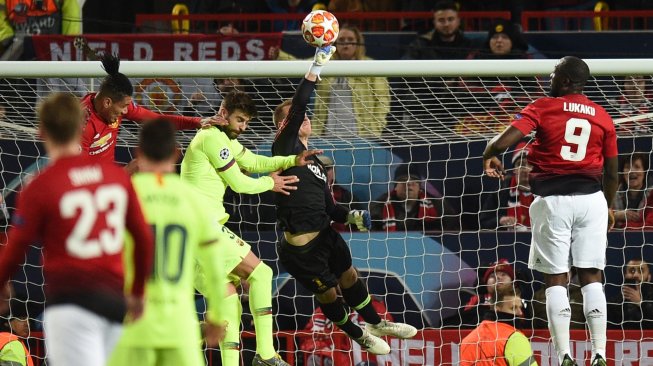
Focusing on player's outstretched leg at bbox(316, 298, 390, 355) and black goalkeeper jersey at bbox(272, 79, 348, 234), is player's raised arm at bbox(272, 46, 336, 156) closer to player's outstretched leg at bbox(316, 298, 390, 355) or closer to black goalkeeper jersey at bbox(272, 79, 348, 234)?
black goalkeeper jersey at bbox(272, 79, 348, 234)

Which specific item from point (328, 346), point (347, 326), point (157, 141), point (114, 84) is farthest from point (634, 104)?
point (157, 141)

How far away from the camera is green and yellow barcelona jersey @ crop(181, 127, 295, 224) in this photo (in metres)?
8.03

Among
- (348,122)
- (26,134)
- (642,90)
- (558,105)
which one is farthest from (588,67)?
(26,134)

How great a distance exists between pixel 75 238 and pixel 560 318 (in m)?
3.53

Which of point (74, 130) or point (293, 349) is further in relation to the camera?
point (293, 349)

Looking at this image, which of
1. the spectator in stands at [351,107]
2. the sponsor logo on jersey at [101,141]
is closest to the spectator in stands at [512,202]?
the spectator in stands at [351,107]

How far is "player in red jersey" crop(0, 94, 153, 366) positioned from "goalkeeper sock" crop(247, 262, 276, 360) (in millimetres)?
2965

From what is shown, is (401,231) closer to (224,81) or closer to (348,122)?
(348,122)

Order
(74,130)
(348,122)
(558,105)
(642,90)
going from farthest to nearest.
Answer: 1. (348,122)
2. (642,90)
3. (558,105)
4. (74,130)

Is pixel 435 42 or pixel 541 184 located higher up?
pixel 435 42

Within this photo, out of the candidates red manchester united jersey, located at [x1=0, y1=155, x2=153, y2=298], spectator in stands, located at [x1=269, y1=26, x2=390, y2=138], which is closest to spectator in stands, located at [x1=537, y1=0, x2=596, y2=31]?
spectator in stands, located at [x1=269, y1=26, x2=390, y2=138]

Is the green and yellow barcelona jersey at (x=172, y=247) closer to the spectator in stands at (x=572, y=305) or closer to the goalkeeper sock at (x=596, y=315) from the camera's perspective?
the goalkeeper sock at (x=596, y=315)

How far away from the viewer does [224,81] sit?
33.2ft

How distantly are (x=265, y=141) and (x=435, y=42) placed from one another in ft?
6.71
